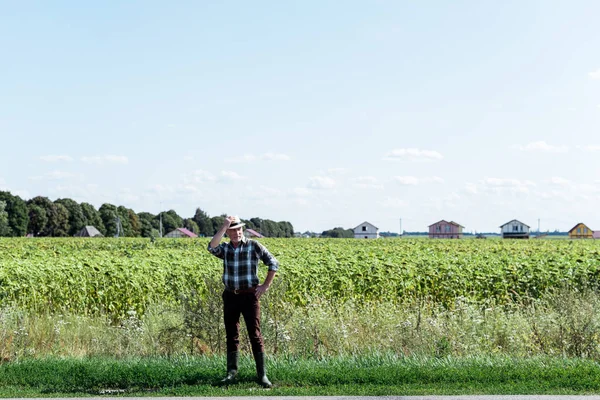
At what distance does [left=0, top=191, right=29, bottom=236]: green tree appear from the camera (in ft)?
366

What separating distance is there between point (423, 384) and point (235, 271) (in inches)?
106

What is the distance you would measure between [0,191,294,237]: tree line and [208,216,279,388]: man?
93.6 m

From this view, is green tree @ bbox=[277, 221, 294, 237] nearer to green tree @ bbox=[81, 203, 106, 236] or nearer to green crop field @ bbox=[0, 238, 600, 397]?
green tree @ bbox=[81, 203, 106, 236]

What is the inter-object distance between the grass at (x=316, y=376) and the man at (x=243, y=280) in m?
0.35

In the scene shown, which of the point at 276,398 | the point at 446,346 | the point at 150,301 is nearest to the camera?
the point at 276,398

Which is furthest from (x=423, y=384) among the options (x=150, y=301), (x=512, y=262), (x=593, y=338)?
(x=512, y=262)

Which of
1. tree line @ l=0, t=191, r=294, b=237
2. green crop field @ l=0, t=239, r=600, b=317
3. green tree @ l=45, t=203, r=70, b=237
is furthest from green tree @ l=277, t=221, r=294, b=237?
green crop field @ l=0, t=239, r=600, b=317

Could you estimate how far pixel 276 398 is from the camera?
6699mm

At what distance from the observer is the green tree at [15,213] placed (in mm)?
111606

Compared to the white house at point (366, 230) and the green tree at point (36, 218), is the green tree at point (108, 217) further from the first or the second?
the white house at point (366, 230)

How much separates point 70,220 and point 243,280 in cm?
13131

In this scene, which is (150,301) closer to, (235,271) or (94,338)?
(94,338)

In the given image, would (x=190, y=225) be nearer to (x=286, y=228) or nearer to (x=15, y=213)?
(x=286, y=228)

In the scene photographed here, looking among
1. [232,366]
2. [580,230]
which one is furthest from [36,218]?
[232,366]
